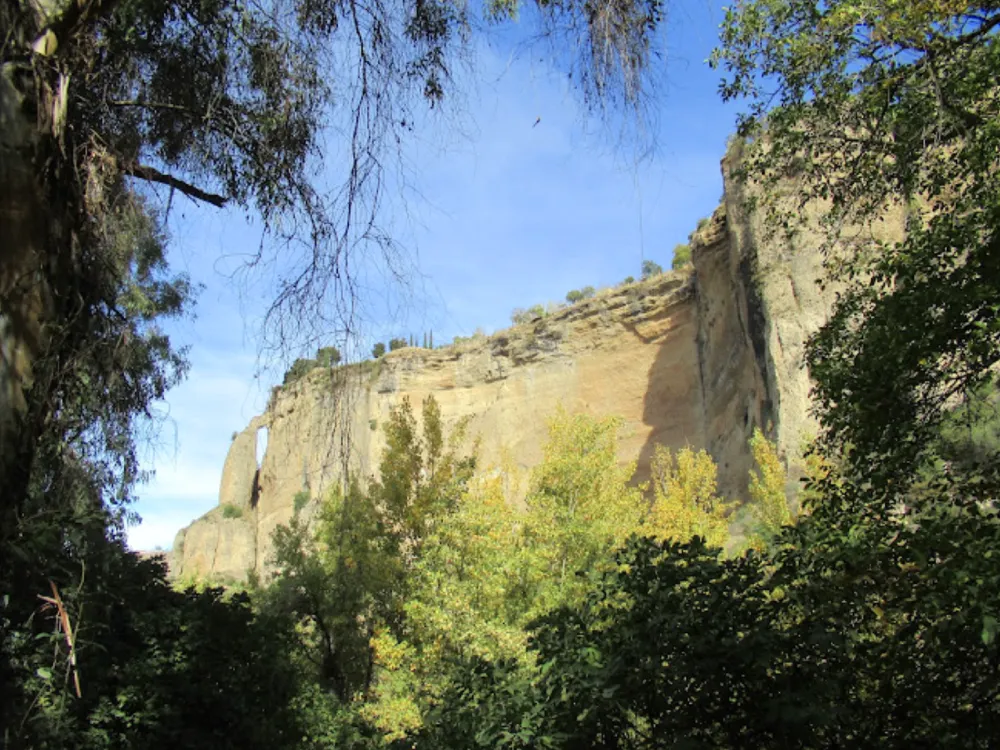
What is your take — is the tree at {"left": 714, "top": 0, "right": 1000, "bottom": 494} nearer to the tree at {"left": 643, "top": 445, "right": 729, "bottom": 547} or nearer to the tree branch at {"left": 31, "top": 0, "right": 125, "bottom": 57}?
the tree branch at {"left": 31, "top": 0, "right": 125, "bottom": 57}

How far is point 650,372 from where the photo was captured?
142 feet

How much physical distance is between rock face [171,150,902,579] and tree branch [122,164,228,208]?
76.2ft

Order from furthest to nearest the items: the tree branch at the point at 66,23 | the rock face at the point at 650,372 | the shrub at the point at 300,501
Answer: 1. the rock face at the point at 650,372
2. the shrub at the point at 300,501
3. the tree branch at the point at 66,23

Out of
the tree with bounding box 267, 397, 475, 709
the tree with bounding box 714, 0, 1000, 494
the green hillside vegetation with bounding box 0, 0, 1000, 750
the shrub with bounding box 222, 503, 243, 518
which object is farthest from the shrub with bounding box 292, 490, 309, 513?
the shrub with bounding box 222, 503, 243, 518

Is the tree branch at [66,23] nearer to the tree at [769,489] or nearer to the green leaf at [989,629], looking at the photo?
the green leaf at [989,629]

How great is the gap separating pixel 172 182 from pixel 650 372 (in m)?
40.3

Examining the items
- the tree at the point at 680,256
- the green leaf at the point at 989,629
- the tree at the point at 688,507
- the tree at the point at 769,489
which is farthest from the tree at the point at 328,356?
the tree at the point at 680,256

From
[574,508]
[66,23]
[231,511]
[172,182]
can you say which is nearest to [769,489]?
[574,508]

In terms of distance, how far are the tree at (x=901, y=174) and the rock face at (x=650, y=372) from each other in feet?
65.8

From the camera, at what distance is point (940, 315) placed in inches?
215

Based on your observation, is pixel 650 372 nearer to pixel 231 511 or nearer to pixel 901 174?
pixel 231 511

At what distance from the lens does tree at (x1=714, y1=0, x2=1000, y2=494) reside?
5344 mm

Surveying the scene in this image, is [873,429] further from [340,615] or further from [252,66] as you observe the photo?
[340,615]

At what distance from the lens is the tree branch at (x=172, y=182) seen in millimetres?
3930
